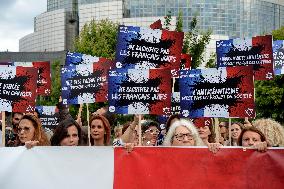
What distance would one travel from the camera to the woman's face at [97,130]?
742cm

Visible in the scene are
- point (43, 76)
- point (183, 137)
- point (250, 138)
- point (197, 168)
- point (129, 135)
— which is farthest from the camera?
point (43, 76)

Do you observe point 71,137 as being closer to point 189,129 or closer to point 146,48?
point 189,129

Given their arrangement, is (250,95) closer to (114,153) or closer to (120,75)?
(120,75)

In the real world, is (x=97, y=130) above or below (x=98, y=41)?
below

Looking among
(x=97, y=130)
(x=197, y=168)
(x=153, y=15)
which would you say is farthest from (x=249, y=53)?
(x=153, y=15)

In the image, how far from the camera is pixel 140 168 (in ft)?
18.8

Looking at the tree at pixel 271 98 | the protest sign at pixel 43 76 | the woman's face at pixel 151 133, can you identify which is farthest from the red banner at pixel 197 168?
the tree at pixel 271 98

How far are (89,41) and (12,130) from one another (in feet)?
99.4

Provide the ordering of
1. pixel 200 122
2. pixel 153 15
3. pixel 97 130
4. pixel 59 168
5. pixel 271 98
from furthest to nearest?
pixel 153 15 < pixel 271 98 < pixel 200 122 < pixel 97 130 < pixel 59 168

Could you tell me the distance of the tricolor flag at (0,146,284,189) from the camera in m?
5.51

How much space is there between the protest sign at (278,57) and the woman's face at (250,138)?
23.9ft

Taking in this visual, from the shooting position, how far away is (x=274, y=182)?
5.44 m

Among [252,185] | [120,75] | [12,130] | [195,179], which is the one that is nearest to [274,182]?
[252,185]

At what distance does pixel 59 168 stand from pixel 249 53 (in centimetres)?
556
